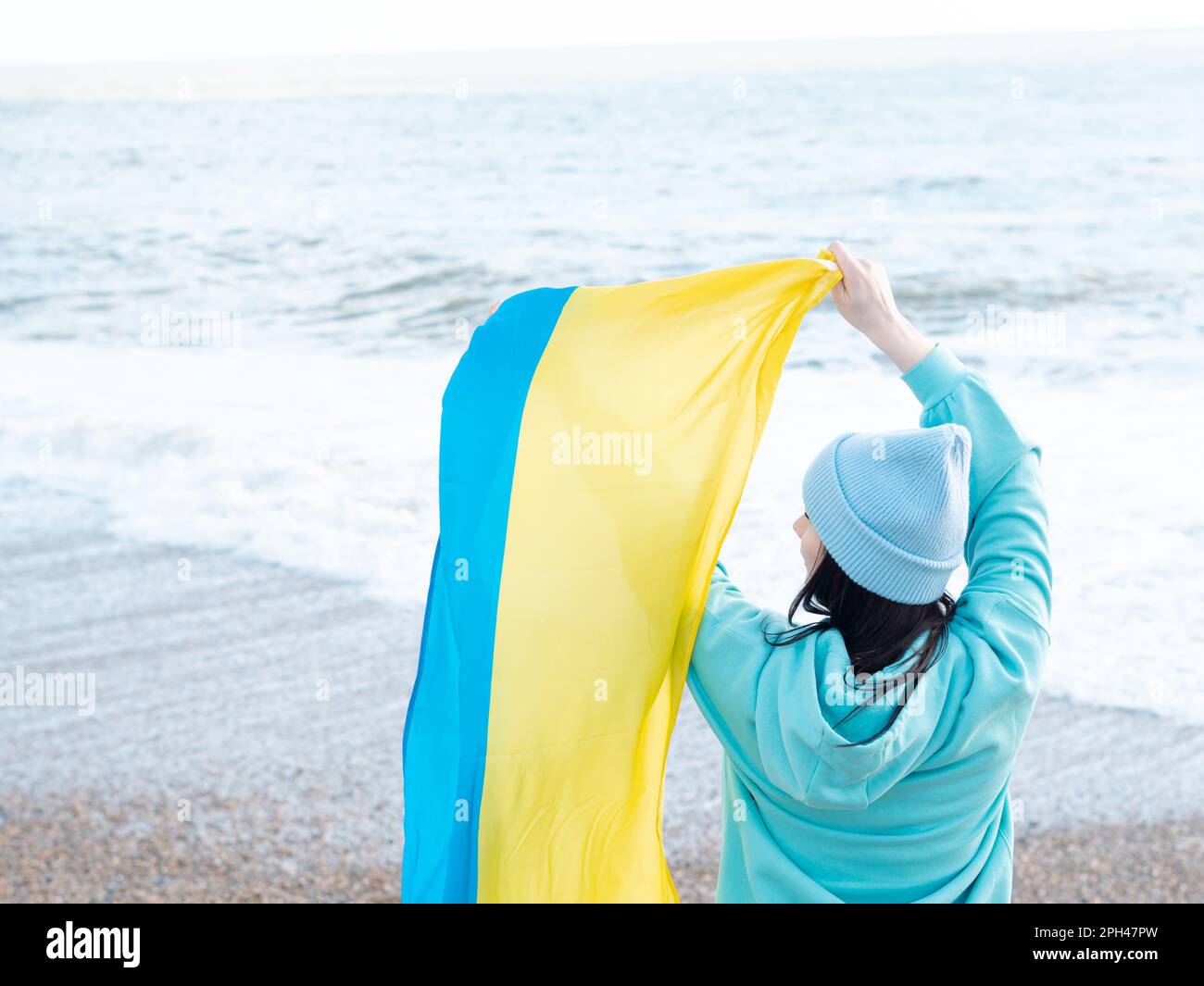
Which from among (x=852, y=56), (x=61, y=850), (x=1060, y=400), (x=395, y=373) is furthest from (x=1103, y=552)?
(x=852, y=56)

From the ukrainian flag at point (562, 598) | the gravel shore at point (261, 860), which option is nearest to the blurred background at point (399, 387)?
the gravel shore at point (261, 860)

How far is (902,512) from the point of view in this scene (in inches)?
67.6

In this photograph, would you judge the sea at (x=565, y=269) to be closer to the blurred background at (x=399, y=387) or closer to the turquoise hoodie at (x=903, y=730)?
the blurred background at (x=399, y=387)

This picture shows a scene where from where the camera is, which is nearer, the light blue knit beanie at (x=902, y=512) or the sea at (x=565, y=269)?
the light blue knit beanie at (x=902, y=512)

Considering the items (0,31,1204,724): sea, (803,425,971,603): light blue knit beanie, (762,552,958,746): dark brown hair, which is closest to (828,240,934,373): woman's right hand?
(803,425,971,603): light blue knit beanie

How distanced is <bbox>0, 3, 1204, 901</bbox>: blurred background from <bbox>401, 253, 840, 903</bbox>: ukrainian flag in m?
2.37

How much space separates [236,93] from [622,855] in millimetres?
44287

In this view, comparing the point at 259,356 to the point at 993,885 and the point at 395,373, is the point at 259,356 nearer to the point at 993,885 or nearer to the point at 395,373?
the point at 395,373

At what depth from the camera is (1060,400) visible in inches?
495

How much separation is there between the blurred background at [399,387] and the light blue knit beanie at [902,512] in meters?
2.85

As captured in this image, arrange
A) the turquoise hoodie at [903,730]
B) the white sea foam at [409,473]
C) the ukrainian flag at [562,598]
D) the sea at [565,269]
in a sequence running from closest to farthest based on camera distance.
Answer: the turquoise hoodie at [903,730]
the ukrainian flag at [562,598]
the white sea foam at [409,473]
the sea at [565,269]

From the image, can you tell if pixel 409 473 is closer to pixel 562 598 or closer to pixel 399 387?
pixel 399 387

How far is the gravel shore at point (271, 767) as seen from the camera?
4234mm

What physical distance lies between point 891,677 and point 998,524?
1.22 feet
